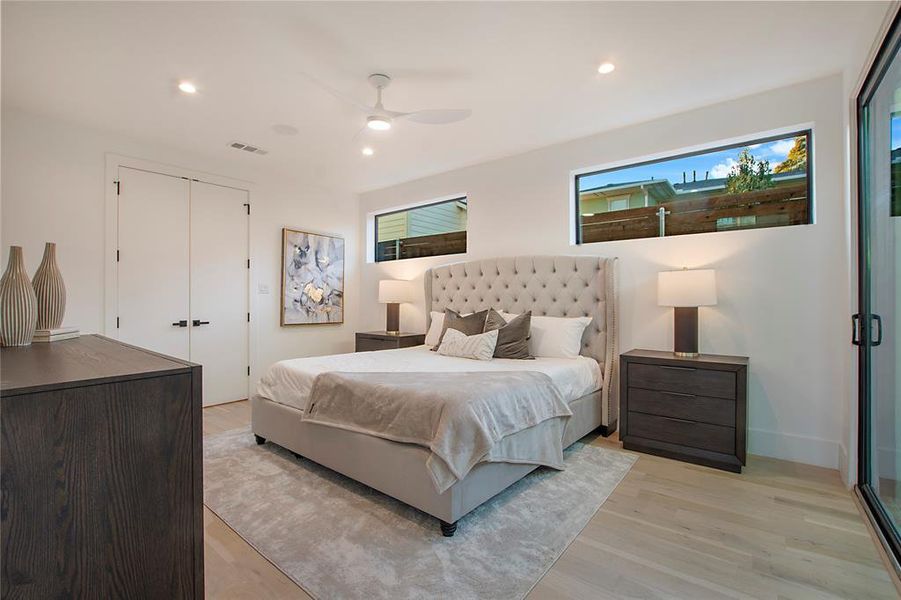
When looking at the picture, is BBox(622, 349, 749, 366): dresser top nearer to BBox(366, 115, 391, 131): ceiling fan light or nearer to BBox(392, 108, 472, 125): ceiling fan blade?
BBox(392, 108, 472, 125): ceiling fan blade

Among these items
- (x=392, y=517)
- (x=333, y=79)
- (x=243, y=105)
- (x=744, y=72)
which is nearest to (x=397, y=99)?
(x=333, y=79)

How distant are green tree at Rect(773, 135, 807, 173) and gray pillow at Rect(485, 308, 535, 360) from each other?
2.24 m

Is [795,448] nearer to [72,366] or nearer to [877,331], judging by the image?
[877,331]

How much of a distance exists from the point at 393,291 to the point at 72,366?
397 centimetres

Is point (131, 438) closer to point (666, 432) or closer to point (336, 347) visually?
point (666, 432)

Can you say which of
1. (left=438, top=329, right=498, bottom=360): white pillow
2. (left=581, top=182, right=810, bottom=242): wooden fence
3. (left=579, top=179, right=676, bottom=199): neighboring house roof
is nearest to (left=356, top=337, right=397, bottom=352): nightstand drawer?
(left=438, top=329, right=498, bottom=360): white pillow

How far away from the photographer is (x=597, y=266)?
3688 millimetres

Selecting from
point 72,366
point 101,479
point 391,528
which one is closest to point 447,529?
point 391,528

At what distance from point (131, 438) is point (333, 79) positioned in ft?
8.67

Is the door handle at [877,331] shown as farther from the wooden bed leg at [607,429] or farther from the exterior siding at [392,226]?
the exterior siding at [392,226]

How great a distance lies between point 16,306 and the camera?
153cm

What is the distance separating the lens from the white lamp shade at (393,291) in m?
5.05

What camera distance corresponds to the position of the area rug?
171cm

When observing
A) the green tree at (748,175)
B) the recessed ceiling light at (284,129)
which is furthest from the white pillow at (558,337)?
the recessed ceiling light at (284,129)
